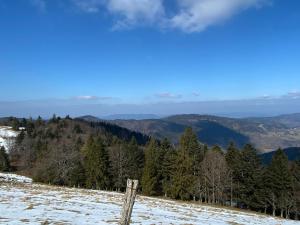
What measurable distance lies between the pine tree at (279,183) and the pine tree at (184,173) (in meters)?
15.1

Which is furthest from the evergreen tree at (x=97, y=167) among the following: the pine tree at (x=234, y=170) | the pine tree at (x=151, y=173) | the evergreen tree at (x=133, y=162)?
the pine tree at (x=234, y=170)

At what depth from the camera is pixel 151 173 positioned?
7494cm

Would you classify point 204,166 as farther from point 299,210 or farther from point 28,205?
point 28,205

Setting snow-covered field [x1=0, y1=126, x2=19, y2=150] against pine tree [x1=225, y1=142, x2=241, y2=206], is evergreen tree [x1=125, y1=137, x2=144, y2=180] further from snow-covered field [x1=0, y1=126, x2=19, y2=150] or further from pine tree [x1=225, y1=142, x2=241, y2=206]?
snow-covered field [x1=0, y1=126, x2=19, y2=150]

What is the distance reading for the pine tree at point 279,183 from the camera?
6288 centimetres

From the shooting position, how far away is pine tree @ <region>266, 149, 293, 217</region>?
62875mm

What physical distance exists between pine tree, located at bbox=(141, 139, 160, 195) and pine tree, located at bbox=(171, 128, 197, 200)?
6.23 m

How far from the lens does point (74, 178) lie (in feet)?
268

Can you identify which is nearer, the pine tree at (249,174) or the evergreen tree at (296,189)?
the evergreen tree at (296,189)

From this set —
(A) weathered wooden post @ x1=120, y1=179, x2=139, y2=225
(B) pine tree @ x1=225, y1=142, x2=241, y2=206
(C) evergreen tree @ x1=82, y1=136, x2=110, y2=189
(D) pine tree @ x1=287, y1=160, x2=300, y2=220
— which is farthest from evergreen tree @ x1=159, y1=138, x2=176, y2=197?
(A) weathered wooden post @ x1=120, y1=179, x2=139, y2=225

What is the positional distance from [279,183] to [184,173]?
18354 millimetres

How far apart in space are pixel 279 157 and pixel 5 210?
2221 inches

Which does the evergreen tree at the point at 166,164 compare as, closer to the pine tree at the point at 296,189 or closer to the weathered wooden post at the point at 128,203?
the pine tree at the point at 296,189

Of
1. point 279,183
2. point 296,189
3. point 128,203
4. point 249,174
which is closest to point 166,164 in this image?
point 249,174
